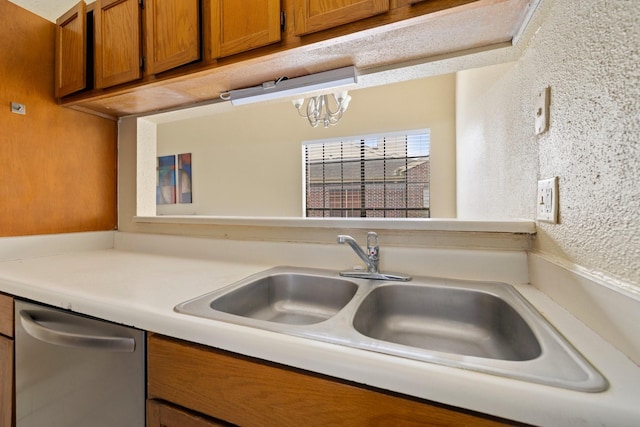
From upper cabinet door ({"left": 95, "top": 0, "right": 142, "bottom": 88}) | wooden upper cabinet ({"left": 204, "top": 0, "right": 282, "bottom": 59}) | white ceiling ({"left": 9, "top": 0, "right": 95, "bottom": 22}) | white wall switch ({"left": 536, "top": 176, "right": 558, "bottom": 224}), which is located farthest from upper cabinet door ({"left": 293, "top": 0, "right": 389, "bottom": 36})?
white ceiling ({"left": 9, "top": 0, "right": 95, "bottom": 22})

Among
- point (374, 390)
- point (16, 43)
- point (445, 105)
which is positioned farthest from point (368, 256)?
point (445, 105)

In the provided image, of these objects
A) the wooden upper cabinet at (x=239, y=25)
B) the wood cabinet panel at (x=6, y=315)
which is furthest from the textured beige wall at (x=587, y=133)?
the wood cabinet panel at (x=6, y=315)

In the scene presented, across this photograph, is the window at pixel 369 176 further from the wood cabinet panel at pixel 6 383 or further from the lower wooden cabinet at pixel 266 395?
the lower wooden cabinet at pixel 266 395

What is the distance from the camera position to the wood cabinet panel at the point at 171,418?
1.88ft

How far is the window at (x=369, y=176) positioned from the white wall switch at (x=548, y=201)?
2634 millimetres

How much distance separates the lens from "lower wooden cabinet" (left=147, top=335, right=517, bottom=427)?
0.43 metres

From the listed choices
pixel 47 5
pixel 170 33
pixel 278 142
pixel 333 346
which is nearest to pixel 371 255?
pixel 333 346

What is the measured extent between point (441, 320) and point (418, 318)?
6 cm

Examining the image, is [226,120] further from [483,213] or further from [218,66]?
[483,213]

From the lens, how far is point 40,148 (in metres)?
1.32

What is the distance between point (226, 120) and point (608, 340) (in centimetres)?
422

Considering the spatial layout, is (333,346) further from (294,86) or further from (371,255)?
(294,86)

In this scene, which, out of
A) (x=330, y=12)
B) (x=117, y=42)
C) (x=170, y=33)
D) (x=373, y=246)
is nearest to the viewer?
(x=330, y=12)

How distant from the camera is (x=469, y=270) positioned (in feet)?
3.01
